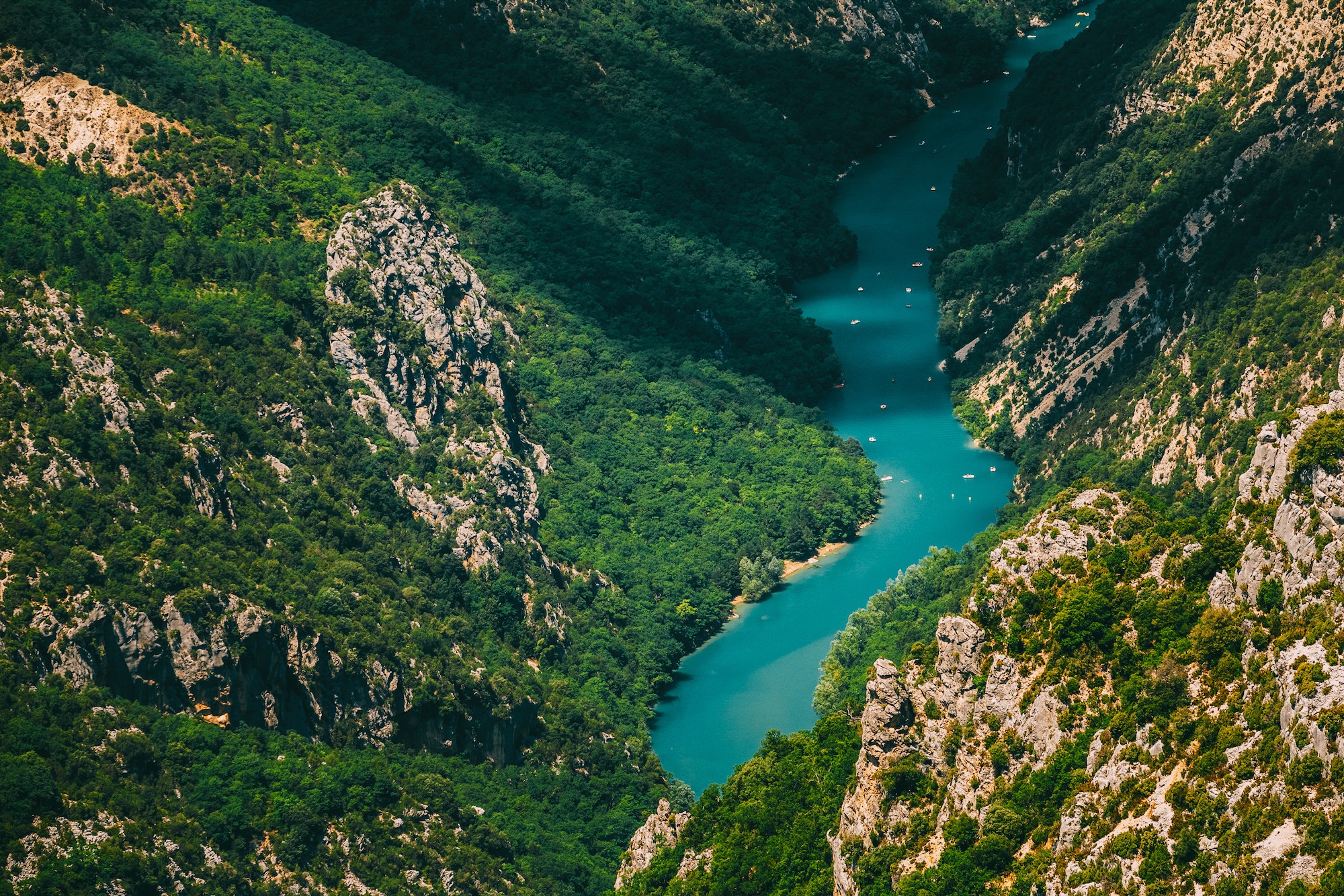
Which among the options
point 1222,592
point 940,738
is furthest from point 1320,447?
point 940,738

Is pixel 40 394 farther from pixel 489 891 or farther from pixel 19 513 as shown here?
pixel 489 891

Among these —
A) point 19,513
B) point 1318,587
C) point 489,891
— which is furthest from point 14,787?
point 1318,587

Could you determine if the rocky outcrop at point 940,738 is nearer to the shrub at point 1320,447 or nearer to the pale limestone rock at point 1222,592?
the pale limestone rock at point 1222,592

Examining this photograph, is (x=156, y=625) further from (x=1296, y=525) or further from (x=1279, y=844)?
(x=1279, y=844)

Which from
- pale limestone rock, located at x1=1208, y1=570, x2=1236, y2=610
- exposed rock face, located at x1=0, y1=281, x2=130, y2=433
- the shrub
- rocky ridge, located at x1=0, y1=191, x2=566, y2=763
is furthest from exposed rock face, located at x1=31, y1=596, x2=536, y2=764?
the shrub

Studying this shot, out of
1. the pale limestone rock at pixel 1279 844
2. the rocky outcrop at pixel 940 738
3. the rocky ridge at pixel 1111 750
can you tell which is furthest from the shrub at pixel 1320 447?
the rocky outcrop at pixel 940 738

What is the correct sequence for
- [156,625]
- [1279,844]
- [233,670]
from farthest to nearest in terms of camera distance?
[233,670] < [156,625] < [1279,844]

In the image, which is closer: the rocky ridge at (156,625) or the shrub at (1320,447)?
the shrub at (1320,447)
